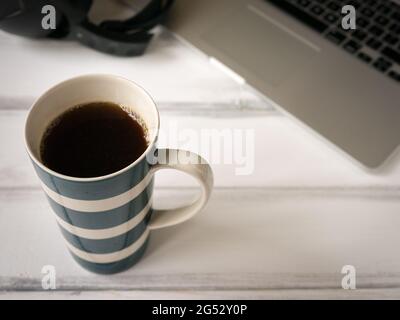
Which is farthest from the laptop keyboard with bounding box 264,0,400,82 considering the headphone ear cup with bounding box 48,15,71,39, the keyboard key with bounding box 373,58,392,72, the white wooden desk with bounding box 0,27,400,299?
the headphone ear cup with bounding box 48,15,71,39

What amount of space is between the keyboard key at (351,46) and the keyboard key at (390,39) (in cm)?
3

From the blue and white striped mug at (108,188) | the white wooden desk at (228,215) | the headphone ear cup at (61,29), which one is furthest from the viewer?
the headphone ear cup at (61,29)

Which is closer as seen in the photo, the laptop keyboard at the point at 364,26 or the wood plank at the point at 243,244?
the wood plank at the point at 243,244

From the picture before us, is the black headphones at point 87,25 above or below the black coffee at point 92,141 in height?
below

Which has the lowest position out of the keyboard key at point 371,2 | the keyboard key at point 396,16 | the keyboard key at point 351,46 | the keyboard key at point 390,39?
the keyboard key at point 351,46

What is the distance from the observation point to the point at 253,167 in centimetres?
55

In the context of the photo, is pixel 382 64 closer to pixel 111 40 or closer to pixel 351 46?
pixel 351 46

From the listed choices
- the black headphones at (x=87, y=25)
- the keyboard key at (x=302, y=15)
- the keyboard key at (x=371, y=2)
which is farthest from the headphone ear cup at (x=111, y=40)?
the keyboard key at (x=371, y=2)

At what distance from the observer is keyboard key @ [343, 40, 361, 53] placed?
630mm

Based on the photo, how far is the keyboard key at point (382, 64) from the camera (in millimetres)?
614

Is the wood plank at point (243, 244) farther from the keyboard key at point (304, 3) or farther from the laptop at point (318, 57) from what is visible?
the keyboard key at point (304, 3)

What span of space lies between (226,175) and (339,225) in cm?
13

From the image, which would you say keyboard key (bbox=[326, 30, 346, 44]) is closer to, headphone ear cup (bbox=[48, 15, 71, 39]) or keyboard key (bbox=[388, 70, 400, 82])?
keyboard key (bbox=[388, 70, 400, 82])

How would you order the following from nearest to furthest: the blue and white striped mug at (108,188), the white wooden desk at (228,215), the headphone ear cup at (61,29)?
the blue and white striped mug at (108,188) → the white wooden desk at (228,215) → the headphone ear cup at (61,29)
